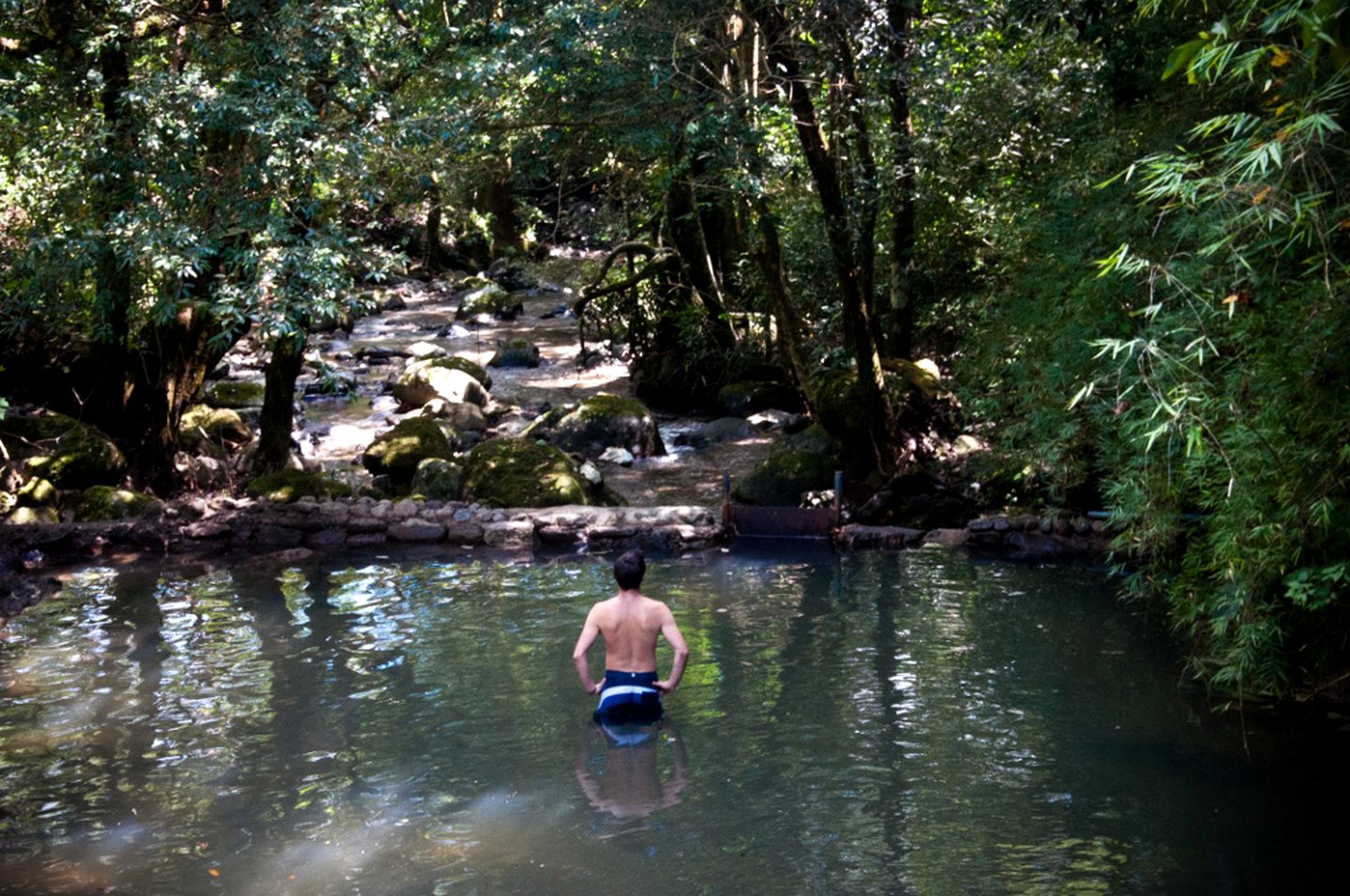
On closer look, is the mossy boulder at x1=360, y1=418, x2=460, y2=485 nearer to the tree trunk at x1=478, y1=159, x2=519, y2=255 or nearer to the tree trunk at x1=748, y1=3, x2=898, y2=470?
the tree trunk at x1=748, y1=3, x2=898, y2=470

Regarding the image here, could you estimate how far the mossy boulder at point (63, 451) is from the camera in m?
14.5

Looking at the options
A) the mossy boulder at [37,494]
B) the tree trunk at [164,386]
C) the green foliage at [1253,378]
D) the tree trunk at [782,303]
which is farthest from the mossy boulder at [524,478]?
the green foliage at [1253,378]

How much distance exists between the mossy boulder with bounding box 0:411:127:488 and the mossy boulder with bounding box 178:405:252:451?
46.6 inches

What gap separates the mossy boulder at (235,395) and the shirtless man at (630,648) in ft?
44.0

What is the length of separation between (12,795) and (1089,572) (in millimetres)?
9466

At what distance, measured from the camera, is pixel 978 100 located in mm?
12867

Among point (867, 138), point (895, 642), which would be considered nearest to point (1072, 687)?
point (895, 642)

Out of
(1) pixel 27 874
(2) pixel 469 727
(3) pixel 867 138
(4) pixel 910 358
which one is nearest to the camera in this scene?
(1) pixel 27 874

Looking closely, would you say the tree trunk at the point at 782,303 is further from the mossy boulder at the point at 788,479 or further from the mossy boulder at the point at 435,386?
the mossy boulder at the point at 435,386

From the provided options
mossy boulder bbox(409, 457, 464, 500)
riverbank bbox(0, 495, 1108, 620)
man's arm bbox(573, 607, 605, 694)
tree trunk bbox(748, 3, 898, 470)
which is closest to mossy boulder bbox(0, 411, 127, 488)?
riverbank bbox(0, 495, 1108, 620)

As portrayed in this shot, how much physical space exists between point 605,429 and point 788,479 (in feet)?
12.6

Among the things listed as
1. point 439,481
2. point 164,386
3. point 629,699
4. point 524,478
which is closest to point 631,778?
point 629,699

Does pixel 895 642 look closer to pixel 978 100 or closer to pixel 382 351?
pixel 978 100

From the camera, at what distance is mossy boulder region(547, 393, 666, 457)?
17828 mm
